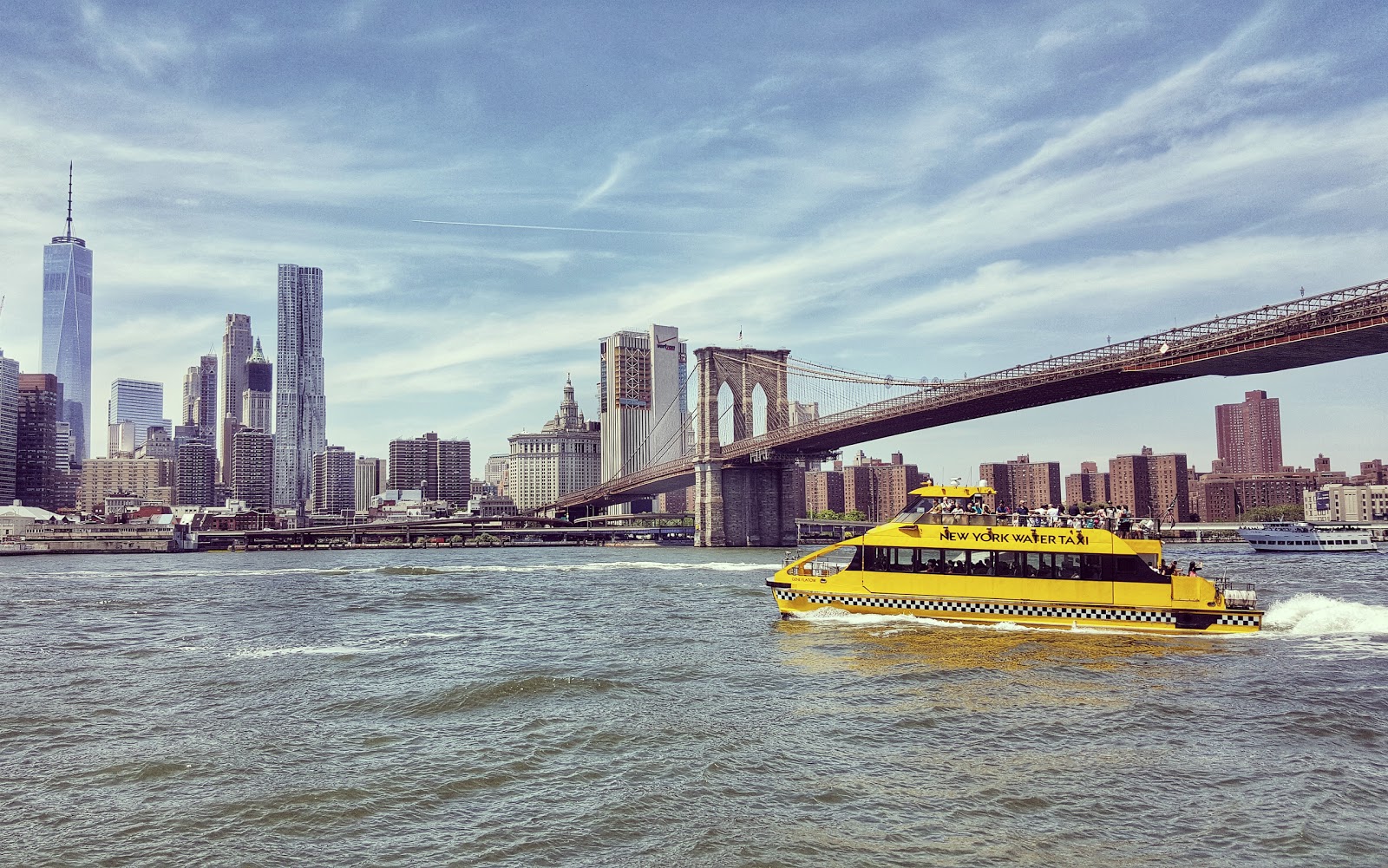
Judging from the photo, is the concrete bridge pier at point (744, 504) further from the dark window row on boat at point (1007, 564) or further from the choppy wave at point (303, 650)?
the choppy wave at point (303, 650)

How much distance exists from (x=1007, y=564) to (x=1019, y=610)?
1.40 m

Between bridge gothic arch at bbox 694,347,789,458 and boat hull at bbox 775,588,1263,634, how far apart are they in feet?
259

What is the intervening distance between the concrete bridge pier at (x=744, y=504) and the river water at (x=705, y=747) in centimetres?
7672

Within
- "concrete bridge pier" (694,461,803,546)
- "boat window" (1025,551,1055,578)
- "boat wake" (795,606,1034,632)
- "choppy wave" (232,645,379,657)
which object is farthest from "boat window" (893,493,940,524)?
"concrete bridge pier" (694,461,803,546)

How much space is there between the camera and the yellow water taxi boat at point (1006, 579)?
26.5m

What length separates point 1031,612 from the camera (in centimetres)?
2758

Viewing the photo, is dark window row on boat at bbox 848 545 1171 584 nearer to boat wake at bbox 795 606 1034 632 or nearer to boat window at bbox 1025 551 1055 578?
boat window at bbox 1025 551 1055 578

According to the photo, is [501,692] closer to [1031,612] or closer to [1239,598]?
[1031,612]

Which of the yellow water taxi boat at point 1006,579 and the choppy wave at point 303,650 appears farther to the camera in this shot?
the yellow water taxi boat at point 1006,579

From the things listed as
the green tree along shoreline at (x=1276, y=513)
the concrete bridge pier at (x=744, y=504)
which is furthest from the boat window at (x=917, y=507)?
the green tree along shoreline at (x=1276, y=513)

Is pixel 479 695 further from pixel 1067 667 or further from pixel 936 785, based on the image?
pixel 1067 667

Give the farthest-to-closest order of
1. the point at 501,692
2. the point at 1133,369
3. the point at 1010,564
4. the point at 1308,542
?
the point at 1308,542, the point at 1133,369, the point at 1010,564, the point at 501,692

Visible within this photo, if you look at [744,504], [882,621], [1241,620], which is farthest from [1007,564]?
[744,504]

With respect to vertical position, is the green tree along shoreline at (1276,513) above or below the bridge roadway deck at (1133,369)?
below
